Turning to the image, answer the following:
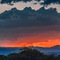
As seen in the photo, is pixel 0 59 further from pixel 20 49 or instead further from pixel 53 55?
pixel 53 55

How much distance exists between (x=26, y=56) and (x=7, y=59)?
74.3 inches

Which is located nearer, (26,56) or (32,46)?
(26,56)

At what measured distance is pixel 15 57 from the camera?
17.4 meters

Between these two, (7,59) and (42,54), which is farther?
(42,54)

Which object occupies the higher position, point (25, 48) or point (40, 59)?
point (25, 48)

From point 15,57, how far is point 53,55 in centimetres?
387

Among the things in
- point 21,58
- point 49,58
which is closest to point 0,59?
point 21,58

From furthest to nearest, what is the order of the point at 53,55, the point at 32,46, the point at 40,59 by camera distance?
1. the point at 32,46
2. the point at 53,55
3. the point at 40,59

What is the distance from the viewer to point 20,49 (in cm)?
1978

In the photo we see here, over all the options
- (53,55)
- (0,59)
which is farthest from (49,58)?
(0,59)

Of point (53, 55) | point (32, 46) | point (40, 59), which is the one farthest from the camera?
point (32, 46)

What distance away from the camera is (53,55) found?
18.0 meters

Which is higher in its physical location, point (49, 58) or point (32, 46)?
point (32, 46)

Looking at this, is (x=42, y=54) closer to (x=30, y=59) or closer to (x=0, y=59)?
(x=30, y=59)
